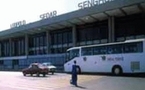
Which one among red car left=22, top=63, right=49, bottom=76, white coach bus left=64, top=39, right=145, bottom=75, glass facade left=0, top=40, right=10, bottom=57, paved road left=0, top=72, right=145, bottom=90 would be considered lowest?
paved road left=0, top=72, right=145, bottom=90

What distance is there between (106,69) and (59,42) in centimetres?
3004

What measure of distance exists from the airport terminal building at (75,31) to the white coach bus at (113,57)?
1079cm

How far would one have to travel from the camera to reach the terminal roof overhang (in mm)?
42562

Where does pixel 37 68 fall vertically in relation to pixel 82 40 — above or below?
below

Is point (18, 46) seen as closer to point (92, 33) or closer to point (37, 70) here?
point (92, 33)

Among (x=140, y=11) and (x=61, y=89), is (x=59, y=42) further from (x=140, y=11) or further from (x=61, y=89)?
(x=61, y=89)

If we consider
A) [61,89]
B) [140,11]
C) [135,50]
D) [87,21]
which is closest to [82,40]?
[87,21]

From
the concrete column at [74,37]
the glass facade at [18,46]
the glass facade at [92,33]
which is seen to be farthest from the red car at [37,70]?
the glass facade at [18,46]

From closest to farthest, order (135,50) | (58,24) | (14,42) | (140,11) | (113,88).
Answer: (113,88), (135,50), (140,11), (58,24), (14,42)

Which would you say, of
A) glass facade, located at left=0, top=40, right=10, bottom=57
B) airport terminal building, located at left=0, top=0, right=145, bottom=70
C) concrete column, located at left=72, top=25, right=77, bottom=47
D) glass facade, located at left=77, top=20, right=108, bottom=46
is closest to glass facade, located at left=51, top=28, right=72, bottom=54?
airport terminal building, located at left=0, top=0, right=145, bottom=70

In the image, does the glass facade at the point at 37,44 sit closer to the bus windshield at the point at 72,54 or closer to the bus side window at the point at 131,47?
the bus windshield at the point at 72,54

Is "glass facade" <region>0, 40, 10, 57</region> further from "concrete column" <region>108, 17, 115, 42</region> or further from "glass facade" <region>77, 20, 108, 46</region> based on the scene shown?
"concrete column" <region>108, 17, 115, 42</region>

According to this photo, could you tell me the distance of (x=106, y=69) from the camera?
32.2m

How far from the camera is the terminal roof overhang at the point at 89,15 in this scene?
42.6 metres
